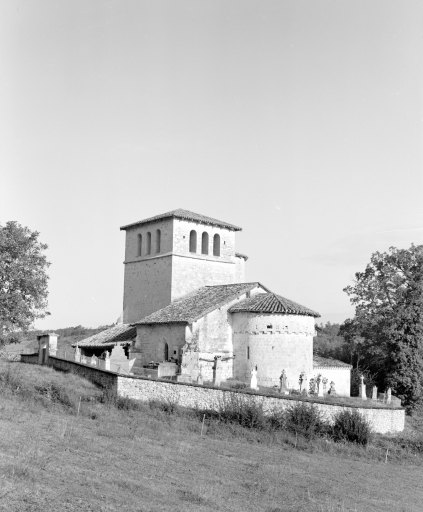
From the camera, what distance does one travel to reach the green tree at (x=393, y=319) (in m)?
39.0

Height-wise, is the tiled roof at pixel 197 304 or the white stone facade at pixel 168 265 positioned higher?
the white stone facade at pixel 168 265

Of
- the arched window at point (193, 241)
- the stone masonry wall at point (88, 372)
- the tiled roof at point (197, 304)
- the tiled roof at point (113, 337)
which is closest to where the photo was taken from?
the stone masonry wall at point (88, 372)

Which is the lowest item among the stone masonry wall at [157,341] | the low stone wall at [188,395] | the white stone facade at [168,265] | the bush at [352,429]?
the bush at [352,429]

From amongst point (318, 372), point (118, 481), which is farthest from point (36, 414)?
point (318, 372)

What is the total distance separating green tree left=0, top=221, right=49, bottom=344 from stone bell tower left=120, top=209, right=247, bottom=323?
7.55m

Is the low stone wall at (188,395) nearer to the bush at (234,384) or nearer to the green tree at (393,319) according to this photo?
the bush at (234,384)

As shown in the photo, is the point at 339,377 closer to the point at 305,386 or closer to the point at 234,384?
the point at 305,386

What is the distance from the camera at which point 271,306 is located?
34.6 metres

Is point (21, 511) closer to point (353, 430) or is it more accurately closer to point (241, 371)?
point (353, 430)

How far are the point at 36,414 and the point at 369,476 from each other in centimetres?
1130

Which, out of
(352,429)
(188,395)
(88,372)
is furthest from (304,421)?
(88,372)

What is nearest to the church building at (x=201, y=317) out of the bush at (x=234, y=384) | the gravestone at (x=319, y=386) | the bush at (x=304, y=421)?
the bush at (x=234, y=384)

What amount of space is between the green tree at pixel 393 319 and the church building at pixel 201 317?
10.7 ft

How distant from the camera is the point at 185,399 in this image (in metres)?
27.5
